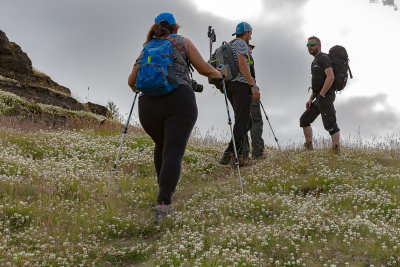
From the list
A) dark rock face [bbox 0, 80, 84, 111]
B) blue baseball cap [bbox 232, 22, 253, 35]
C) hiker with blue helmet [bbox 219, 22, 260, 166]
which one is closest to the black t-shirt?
hiker with blue helmet [bbox 219, 22, 260, 166]

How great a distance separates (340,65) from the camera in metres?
12.9

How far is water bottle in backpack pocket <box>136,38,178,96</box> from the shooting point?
7012mm

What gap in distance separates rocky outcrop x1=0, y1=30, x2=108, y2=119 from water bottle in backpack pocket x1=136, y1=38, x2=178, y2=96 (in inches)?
863

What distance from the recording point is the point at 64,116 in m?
24.3

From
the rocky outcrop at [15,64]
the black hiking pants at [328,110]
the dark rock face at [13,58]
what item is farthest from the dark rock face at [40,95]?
the black hiking pants at [328,110]

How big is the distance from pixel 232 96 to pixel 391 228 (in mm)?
6033

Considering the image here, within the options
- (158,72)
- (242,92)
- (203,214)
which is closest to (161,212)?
(203,214)

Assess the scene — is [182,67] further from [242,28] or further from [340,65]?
[340,65]

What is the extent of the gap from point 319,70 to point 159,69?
7.44 metres

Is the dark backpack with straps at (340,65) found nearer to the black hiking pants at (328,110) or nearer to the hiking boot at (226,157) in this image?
the black hiking pants at (328,110)

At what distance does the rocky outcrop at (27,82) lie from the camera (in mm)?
27859

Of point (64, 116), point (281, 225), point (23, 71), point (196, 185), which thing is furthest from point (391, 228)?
point (23, 71)

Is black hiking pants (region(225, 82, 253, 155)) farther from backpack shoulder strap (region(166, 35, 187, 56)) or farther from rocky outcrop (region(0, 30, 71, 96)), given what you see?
rocky outcrop (region(0, 30, 71, 96))

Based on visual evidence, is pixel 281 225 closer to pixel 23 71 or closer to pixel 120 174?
pixel 120 174
